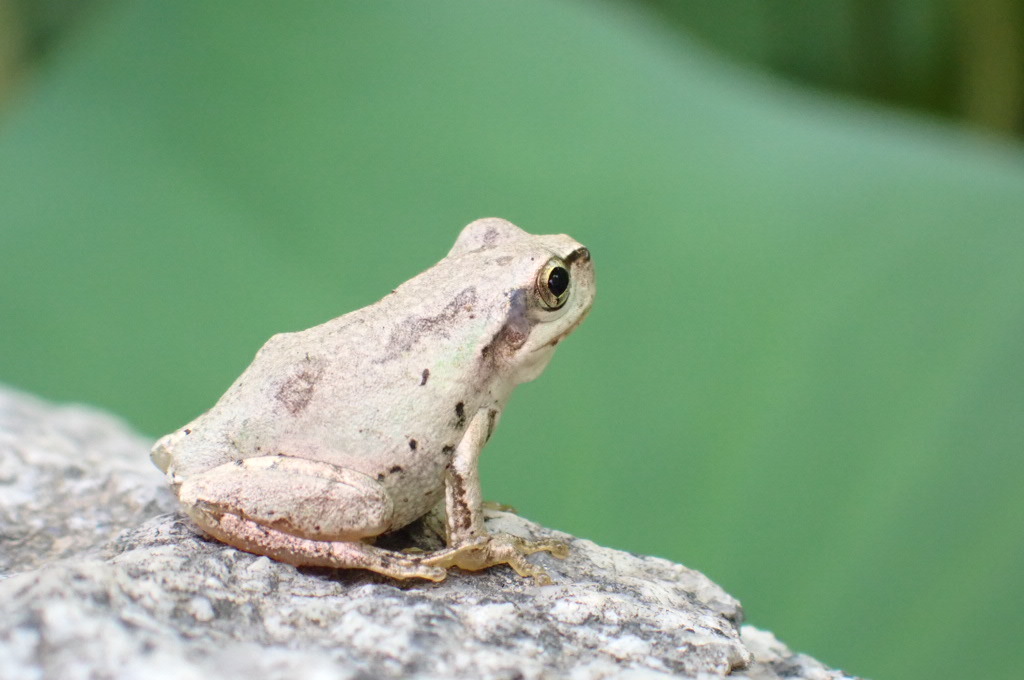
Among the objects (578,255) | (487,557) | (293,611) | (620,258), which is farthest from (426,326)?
(620,258)

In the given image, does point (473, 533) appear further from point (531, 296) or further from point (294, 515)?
point (531, 296)

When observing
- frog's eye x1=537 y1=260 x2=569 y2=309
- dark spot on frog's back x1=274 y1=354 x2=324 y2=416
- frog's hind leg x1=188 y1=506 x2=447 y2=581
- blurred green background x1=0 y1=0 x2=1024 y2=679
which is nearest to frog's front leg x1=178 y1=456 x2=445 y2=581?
frog's hind leg x1=188 y1=506 x2=447 y2=581

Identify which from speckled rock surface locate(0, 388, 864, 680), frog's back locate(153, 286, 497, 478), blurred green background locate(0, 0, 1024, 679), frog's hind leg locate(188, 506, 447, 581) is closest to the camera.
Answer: speckled rock surface locate(0, 388, 864, 680)

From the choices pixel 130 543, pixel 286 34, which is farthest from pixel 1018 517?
pixel 286 34

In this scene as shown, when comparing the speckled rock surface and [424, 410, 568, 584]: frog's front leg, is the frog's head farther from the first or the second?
the speckled rock surface

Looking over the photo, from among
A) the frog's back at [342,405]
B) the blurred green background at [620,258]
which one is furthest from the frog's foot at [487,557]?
the blurred green background at [620,258]

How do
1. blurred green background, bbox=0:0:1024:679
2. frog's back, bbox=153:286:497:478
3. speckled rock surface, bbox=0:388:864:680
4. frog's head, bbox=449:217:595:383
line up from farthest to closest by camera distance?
blurred green background, bbox=0:0:1024:679 < frog's head, bbox=449:217:595:383 < frog's back, bbox=153:286:497:478 < speckled rock surface, bbox=0:388:864:680

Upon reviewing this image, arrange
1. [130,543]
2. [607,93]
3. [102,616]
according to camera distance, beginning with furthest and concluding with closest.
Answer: [607,93] < [130,543] < [102,616]

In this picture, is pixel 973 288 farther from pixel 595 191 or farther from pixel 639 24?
pixel 639 24
